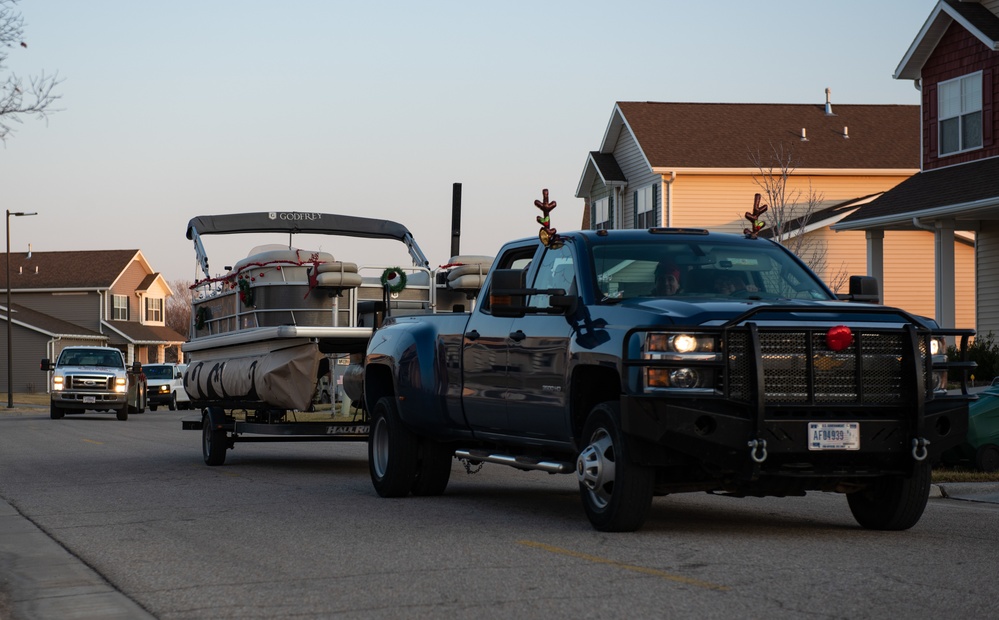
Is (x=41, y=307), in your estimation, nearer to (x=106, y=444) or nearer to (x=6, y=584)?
(x=106, y=444)

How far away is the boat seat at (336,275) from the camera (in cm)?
1591

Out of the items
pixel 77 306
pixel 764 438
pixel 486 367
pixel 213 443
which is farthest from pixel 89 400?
pixel 77 306

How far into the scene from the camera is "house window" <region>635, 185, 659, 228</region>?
42.9 m


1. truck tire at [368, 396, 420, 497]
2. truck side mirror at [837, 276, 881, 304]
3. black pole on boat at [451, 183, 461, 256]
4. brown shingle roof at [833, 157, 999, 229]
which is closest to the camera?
truck side mirror at [837, 276, 881, 304]

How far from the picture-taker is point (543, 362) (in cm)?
1002

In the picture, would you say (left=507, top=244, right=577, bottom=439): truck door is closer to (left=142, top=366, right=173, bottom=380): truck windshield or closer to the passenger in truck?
the passenger in truck

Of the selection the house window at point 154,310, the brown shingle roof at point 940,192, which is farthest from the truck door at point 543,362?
the house window at point 154,310

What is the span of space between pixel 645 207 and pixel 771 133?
185 inches

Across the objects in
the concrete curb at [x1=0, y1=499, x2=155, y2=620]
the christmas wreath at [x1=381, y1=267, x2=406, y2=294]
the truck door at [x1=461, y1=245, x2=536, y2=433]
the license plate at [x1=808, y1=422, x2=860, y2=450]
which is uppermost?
the christmas wreath at [x1=381, y1=267, x2=406, y2=294]

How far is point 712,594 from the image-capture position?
6875 millimetres

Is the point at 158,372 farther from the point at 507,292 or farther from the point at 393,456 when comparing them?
the point at 507,292

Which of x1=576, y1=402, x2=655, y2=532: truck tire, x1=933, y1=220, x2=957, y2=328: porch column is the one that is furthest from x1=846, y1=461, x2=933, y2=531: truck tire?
x1=933, y1=220, x2=957, y2=328: porch column

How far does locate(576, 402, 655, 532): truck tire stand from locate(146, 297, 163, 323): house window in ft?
256

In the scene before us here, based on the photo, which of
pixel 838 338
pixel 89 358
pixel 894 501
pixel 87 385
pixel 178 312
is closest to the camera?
pixel 838 338
